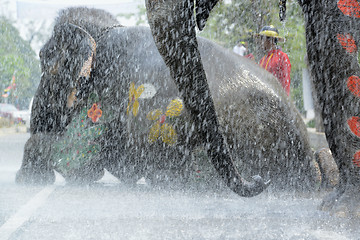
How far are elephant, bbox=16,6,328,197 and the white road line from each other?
52 centimetres

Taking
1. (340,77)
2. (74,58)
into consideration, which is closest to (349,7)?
(340,77)

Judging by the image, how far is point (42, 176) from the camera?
15.9 ft

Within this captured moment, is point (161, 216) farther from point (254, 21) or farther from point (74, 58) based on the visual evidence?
point (254, 21)

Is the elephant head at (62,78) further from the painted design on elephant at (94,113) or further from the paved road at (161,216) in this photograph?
the paved road at (161,216)

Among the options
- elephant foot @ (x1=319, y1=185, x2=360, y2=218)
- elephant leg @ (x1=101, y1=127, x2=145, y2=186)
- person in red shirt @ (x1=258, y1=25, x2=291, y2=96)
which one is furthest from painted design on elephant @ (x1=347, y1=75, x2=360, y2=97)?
person in red shirt @ (x1=258, y1=25, x2=291, y2=96)

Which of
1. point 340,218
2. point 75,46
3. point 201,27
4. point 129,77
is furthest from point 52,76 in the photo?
point 340,218

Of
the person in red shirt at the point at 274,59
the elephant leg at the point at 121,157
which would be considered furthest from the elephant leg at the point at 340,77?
the person in red shirt at the point at 274,59

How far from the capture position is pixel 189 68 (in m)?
2.49

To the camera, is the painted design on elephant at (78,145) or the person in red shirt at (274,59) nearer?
the painted design on elephant at (78,145)

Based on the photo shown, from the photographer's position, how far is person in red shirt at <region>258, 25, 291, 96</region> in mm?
5340

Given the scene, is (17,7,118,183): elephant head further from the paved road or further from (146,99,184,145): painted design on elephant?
(146,99,184,145): painted design on elephant

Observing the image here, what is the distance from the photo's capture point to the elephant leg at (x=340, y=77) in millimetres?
3061

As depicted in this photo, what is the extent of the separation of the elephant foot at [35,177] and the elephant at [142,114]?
0.6 inches

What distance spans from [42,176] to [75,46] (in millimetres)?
1159
